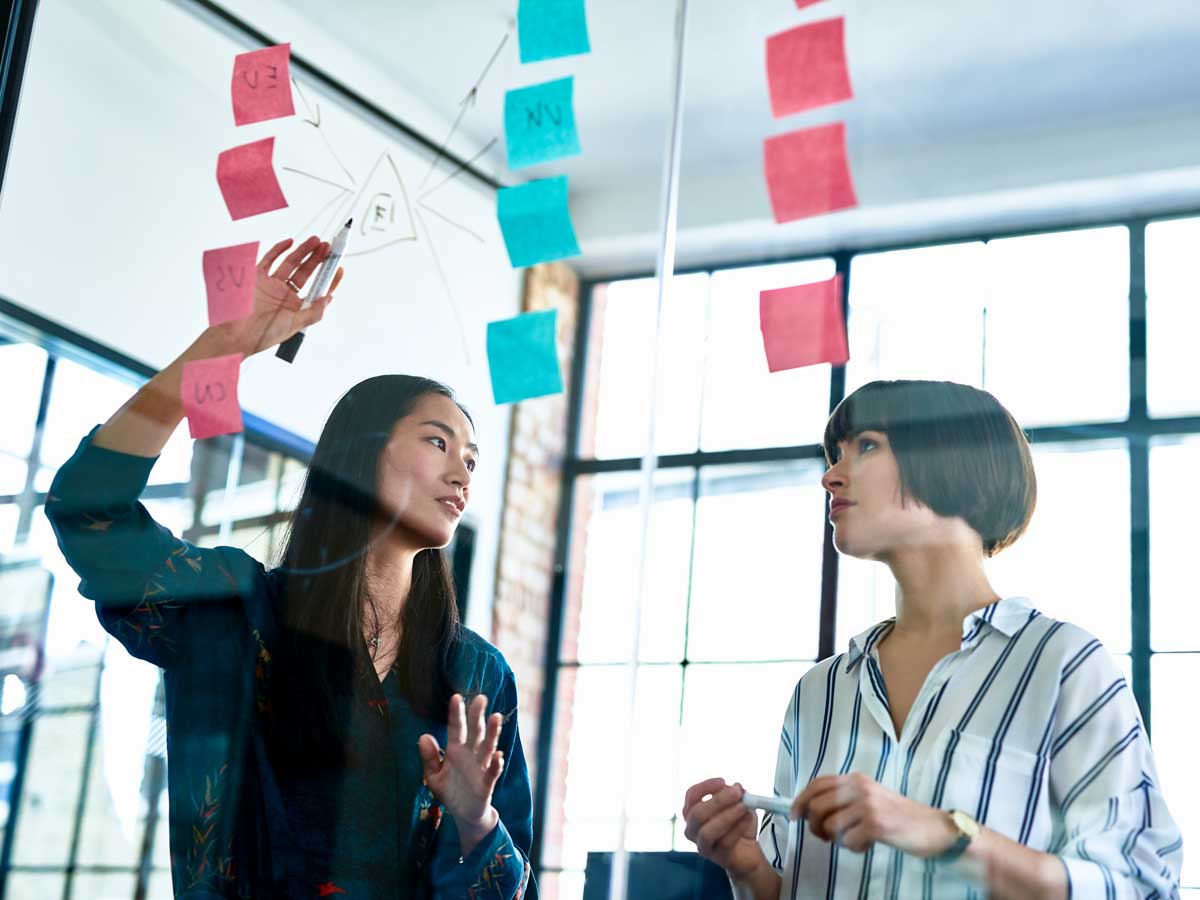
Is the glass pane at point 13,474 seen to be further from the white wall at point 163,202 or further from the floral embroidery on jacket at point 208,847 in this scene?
the floral embroidery on jacket at point 208,847

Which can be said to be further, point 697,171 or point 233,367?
point 233,367

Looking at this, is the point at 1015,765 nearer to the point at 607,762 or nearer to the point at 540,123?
the point at 607,762

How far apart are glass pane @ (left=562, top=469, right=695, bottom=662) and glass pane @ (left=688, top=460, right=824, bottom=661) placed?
0.8 inches

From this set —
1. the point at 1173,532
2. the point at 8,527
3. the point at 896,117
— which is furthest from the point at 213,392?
the point at 1173,532

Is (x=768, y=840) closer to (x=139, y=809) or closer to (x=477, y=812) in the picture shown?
(x=477, y=812)

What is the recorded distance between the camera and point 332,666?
1.37m

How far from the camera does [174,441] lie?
161 centimetres

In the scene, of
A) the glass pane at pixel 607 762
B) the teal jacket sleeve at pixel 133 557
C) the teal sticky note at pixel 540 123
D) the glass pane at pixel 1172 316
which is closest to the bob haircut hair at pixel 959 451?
the glass pane at pixel 1172 316

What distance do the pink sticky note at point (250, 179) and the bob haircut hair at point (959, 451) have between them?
87 centimetres

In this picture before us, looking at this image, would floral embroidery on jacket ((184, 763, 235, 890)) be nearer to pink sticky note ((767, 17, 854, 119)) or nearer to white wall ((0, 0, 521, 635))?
white wall ((0, 0, 521, 635))

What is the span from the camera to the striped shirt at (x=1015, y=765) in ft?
3.23

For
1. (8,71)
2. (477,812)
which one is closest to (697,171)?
(477,812)

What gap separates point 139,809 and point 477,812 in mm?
684

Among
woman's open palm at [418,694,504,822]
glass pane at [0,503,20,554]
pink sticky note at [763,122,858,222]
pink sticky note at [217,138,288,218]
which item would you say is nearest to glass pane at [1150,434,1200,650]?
pink sticky note at [763,122,858,222]
